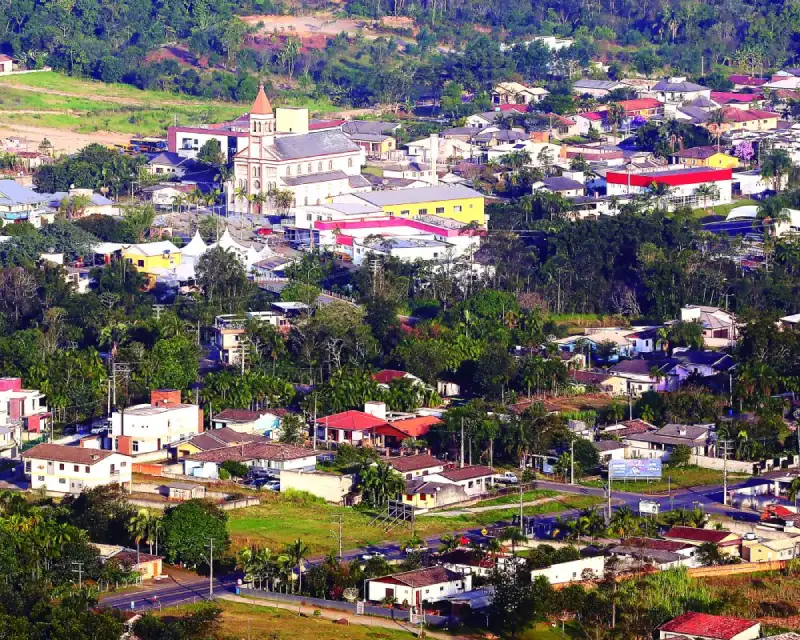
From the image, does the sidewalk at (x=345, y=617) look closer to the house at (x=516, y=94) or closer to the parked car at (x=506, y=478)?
the parked car at (x=506, y=478)

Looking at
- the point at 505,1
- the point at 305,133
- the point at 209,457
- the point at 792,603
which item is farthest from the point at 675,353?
the point at 505,1

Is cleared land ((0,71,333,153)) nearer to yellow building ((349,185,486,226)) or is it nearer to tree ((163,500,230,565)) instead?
yellow building ((349,185,486,226))

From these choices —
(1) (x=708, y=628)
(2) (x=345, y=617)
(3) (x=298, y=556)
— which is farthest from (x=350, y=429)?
(1) (x=708, y=628)

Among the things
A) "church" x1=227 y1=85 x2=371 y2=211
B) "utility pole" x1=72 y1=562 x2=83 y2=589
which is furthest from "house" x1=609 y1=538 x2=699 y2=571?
"church" x1=227 y1=85 x2=371 y2=211

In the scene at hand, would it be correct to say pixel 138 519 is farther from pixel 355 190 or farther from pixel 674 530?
pixel 355 190

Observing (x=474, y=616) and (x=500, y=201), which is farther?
(x=500, y=201)

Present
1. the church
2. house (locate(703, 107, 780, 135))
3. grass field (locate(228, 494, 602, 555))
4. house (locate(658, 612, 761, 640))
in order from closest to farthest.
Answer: house (locate(658, 612, 761, 640))
grass field (locate(228, 494, 602, 555))
the church
house (locate(703, 107, 780, 135))

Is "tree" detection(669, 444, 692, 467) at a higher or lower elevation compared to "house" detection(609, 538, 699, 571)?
higher
